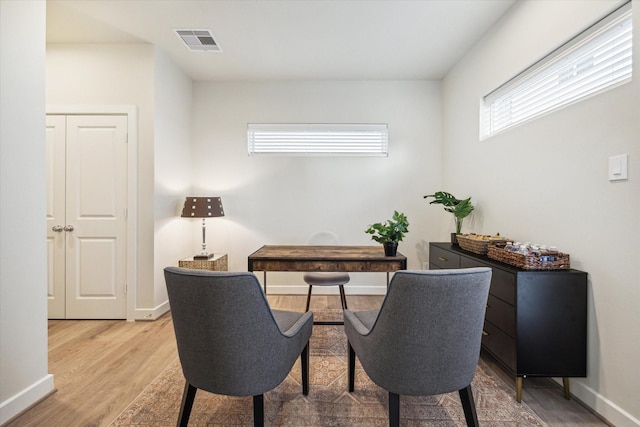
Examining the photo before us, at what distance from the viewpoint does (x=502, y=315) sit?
6.13 feet

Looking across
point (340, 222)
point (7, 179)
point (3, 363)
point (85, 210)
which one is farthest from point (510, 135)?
point (85, 210)

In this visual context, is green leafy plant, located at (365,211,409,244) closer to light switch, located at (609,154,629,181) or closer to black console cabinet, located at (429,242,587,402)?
black console cabinet, located at (429,242,587,402)

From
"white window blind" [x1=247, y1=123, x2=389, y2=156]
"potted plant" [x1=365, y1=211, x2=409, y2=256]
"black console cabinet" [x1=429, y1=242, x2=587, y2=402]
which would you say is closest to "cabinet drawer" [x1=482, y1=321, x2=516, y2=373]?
"black console cabinet" [x1=429, y1=242, x2=587, y2=402]

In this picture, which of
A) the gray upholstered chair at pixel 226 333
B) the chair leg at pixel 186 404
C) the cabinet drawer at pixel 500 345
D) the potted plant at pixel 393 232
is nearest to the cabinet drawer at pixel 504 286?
the cabinet drawer at pixel 500 345

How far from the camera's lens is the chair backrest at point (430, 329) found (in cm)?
121

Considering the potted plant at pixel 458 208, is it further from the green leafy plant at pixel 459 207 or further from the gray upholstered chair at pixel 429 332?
the gray upholstered chair at pixel 429 332

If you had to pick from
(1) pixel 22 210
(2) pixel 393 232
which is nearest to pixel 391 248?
(2) pixel 393 232

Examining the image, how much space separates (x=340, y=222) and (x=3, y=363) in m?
3.12

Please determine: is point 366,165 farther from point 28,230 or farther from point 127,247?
point 28,230

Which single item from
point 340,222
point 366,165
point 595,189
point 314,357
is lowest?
point 314,357

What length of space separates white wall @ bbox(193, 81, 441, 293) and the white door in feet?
3.37

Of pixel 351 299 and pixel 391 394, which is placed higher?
pixel 391 394

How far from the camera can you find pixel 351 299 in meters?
3.73

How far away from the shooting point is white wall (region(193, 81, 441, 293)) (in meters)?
3.89
